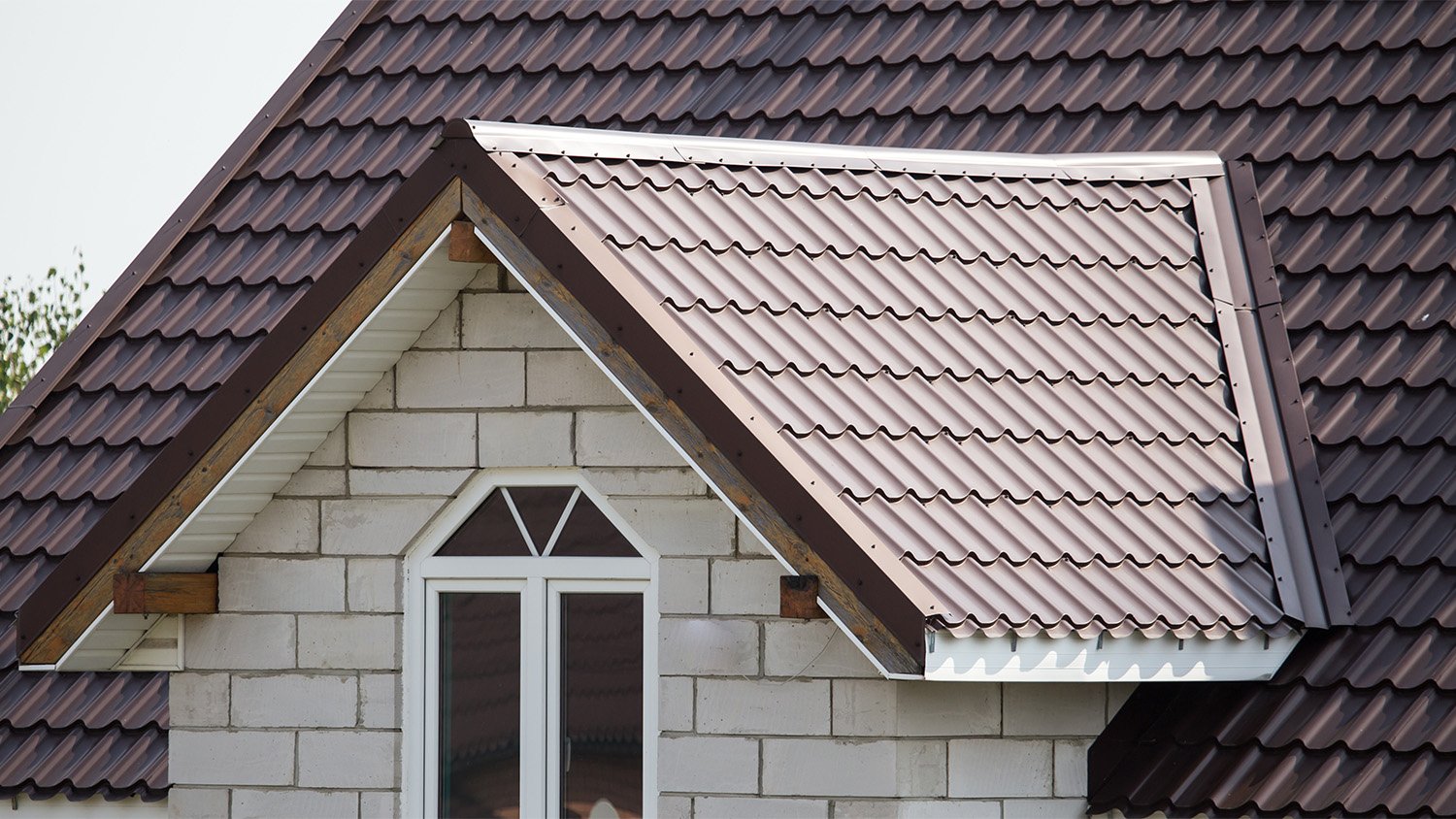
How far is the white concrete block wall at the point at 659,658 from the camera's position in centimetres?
579

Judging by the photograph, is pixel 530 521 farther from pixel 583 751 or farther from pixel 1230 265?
pixel 1230 265

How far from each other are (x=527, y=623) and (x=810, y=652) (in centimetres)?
97

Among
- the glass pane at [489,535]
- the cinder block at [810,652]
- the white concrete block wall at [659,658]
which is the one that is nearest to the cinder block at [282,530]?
the white concrete block wall at [659,658]

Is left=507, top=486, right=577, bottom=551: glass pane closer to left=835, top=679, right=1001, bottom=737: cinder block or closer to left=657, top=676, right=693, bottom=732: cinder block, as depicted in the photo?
left=657, top=676, right=693, bottom=732: cinder block

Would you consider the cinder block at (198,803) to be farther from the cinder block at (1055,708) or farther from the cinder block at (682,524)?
the cinder block at (1055,708)

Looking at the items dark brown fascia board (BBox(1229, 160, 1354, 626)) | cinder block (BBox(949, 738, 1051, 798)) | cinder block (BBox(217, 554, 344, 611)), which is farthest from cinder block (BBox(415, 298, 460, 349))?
dark brown fascia board (BBox(1229, 160, 1354, 626))

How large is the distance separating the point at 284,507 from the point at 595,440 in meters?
1.16

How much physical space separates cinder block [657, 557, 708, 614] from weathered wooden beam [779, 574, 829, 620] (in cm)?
45

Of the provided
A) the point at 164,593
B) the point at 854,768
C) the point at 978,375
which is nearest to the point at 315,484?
the point at 164,593

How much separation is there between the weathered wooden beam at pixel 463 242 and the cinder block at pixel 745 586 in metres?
1.24

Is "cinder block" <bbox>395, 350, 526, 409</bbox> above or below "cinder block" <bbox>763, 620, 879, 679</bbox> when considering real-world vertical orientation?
above

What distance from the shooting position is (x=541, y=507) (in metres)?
6.22

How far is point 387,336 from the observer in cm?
620

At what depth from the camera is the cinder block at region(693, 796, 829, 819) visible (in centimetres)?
578
